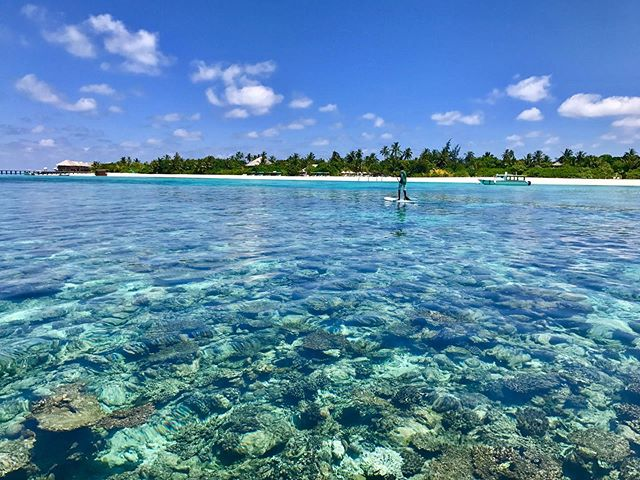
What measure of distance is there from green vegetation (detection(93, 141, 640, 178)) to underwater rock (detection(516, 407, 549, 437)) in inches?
4773

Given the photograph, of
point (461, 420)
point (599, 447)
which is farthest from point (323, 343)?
point (599, 447)

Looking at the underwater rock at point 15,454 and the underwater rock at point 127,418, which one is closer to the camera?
the underwater rock at point 15,454

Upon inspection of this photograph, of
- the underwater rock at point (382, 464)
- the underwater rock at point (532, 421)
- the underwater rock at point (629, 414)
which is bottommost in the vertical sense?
the underwater rock at point (382, 464)

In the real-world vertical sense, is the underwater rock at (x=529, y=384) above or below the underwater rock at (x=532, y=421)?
above

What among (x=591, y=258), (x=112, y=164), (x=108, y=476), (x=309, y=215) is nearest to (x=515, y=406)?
(x=108, y=476)

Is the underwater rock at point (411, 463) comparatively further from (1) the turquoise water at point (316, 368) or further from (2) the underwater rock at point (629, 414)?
(2) the underwater rock at point (629, 414)

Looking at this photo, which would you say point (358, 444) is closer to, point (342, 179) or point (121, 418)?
point (121, 418)

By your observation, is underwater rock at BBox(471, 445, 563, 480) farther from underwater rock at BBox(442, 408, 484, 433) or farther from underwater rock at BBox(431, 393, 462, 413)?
underwater rock at BBox(431, 393, 462, 413)

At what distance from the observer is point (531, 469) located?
4039 mm

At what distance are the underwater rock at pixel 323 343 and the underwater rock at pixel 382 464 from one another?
225 cm

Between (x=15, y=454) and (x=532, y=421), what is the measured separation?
5.72 meters

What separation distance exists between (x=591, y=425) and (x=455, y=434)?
1687mm

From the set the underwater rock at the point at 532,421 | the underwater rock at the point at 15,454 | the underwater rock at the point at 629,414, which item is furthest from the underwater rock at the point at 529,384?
the underwater rock at the point at 15,454

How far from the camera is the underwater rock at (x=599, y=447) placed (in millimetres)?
4183
